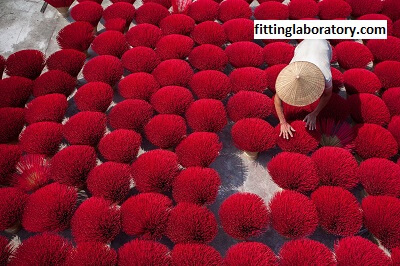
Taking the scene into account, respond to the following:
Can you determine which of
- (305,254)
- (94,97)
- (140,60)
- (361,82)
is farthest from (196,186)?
(361,82)

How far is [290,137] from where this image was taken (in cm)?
118

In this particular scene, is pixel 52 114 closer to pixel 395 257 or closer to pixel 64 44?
pixel 64 44

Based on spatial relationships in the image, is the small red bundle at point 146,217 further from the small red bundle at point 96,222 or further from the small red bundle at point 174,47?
the small red bundle at point 174,47

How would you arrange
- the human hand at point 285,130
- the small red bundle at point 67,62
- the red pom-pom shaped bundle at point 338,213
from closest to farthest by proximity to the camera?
the red pom-pom shaped bundle at point 338,213, the human hand at point 285,130, the small red bundle at point 67,62

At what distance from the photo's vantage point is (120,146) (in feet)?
3.67

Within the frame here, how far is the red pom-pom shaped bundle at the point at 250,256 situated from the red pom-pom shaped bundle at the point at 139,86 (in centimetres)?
74

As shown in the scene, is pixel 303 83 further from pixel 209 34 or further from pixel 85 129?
pixel 85 129

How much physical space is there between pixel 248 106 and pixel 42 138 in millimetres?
821

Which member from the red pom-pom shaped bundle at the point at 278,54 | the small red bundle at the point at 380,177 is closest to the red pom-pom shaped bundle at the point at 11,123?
the red pom-pom shaped bundle at the point at 278,54

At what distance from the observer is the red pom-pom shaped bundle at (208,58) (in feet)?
4.65

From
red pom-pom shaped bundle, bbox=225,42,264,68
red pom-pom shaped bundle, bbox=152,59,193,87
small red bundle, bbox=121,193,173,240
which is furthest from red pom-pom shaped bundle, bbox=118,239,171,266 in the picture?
red pom-pom shaped bundle, bbox=225,42,264,68

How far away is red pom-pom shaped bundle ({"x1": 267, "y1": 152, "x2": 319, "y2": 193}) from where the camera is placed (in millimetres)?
1065

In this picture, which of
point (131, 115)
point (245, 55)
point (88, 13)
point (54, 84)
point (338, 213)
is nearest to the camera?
point (338, 213)

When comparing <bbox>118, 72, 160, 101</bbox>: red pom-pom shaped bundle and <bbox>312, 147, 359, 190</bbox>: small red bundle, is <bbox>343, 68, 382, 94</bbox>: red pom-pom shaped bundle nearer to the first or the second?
<bbox>312, 147, 359, 190</bbox>: small red bundle
